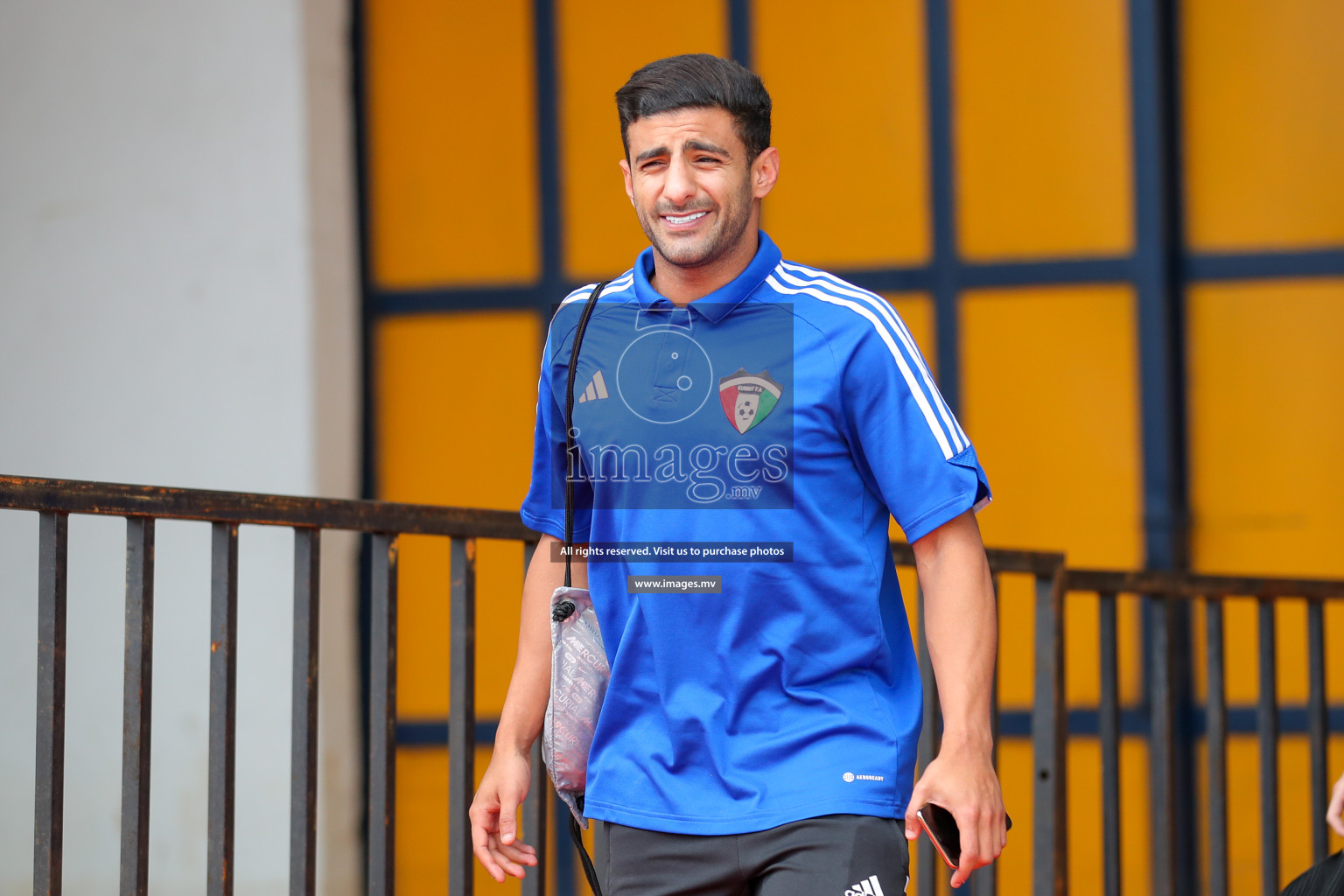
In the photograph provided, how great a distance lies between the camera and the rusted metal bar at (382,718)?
110 inches

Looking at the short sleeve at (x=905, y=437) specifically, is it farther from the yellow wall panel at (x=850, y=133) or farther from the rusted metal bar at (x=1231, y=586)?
the yellow wall panel at (x=850, y=133)

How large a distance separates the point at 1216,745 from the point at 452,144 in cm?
324

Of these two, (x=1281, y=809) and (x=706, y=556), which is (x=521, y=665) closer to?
(x=706, y=556)

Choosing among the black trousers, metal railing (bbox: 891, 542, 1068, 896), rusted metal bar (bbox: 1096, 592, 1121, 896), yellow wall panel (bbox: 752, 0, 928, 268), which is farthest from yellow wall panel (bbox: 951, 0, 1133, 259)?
the black trousers

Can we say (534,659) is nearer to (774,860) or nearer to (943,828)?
(774,860)

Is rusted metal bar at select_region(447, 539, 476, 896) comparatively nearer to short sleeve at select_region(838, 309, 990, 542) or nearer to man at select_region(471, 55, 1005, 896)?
man at select_region(471, 55, 1005, 896)

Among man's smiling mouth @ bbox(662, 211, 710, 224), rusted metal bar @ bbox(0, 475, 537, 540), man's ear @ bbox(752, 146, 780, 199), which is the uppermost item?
man's ear @ bbox(752, 146, 780, 199)

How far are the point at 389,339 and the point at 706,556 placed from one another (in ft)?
11.0

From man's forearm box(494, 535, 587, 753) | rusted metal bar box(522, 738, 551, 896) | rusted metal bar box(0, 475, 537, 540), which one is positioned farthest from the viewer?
rusted metal bar box(522, 738, 551, 896)

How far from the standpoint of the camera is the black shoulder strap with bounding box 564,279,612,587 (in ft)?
7.26

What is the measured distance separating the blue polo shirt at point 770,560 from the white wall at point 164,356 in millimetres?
2740

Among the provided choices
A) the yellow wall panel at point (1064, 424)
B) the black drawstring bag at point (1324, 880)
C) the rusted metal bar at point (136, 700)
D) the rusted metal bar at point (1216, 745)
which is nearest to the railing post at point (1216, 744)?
the rusted metal bar at point (1216, 745)

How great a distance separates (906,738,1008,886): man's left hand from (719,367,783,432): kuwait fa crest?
1.70ft

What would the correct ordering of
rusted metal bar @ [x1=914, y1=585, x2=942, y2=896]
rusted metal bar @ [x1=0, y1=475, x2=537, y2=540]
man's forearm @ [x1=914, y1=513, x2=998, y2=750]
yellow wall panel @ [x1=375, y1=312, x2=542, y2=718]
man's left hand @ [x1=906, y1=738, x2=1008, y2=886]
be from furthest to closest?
yellow wall panel @ [x1=375, y1=312, x2=542, y2=718] < rusted metal bar @ [x1=914, y1=585, x2=942, y2=896] < rusted metal bar @ [x1=0, y1=475, x2=537, y2=540] < man's forearm @ [x1=914, y1=513, x2=998, y2=750] < man's left hand @ [x1=906, y1=738, x2=1008, y2=886]
